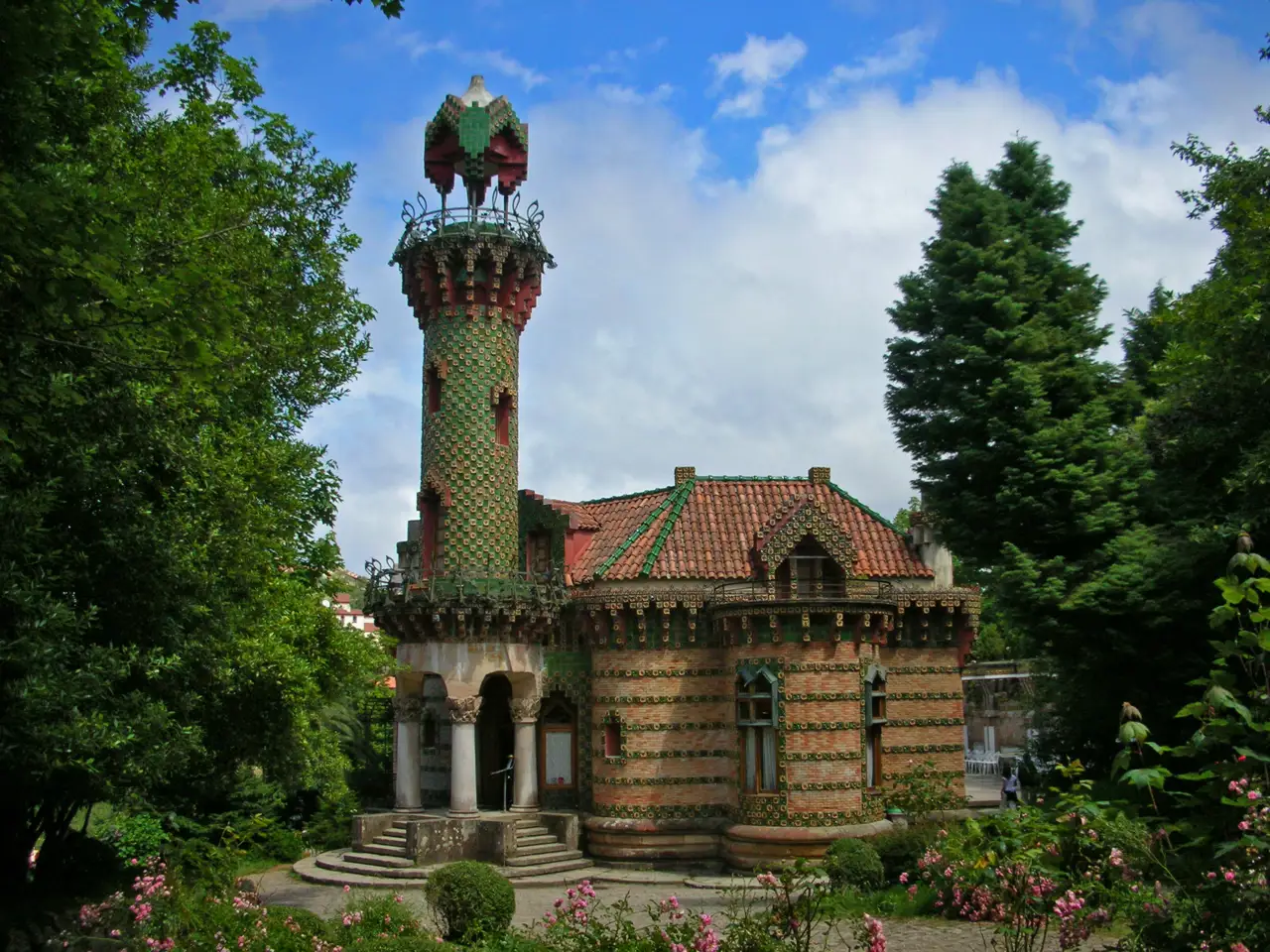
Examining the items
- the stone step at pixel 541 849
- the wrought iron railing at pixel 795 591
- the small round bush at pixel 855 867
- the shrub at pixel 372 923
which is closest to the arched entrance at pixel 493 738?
the stone step at pixel 541 849

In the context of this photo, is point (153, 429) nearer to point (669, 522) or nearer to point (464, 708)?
point (464, 708)

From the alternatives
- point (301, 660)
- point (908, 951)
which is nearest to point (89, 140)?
point (301, 660)

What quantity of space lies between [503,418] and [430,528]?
3.06 m

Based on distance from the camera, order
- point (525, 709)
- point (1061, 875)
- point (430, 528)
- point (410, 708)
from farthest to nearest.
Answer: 1. point (430, 528)
2. point (410, 708)
3. point (525, 709)
4. point (1061, 875)

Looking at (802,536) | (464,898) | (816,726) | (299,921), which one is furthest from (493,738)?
(299,921)

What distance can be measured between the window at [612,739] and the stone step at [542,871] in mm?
2399

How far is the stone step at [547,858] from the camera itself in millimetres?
24312

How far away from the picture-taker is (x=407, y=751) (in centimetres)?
2659

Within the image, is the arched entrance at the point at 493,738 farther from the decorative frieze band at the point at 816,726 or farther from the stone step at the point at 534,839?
the decorative frieze band at the point at 816,726

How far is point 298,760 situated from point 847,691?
11356 mm

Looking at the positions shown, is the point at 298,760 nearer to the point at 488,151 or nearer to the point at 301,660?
the point at 301,660

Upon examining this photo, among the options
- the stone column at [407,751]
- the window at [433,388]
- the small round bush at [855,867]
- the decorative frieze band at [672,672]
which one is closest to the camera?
the small round bush at [855,867]

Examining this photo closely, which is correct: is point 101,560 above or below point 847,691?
above

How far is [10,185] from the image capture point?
945cm
